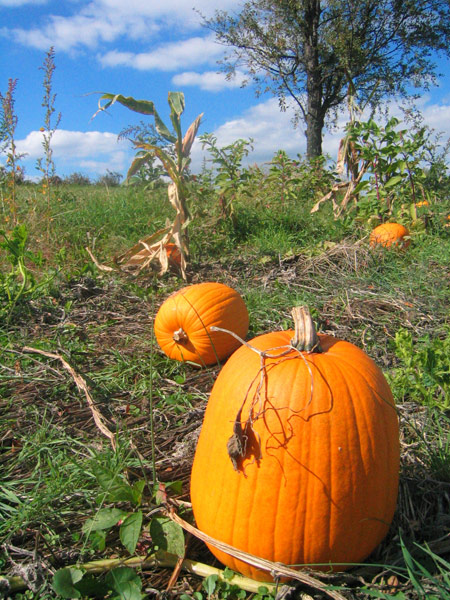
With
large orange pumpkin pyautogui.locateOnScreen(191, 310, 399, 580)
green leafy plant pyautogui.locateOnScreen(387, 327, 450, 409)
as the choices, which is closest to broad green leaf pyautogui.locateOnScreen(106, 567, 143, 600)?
large orange pumpkin pyautogui.locateOnScreen(191, 310, 399, 580)

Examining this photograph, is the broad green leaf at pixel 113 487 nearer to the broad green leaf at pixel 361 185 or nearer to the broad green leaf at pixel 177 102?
the broad green leaf at pixel 177 102

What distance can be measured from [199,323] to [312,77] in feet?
49.3

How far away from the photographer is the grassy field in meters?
1.34

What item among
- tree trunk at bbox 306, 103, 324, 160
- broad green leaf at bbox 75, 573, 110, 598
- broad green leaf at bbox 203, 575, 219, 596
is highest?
tree trunk at bbox 306, 103, 324, 160

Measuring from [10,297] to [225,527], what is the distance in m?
2.67

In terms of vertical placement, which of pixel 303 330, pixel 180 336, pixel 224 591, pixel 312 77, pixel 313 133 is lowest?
pixel 224 591

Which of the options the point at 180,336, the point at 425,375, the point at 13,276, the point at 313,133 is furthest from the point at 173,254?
the point at 313,133

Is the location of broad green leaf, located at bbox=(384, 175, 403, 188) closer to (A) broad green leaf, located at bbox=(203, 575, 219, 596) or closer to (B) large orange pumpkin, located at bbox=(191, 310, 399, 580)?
(B) large orange pumpkin, located at bbox=(191, 310, 399, 580)

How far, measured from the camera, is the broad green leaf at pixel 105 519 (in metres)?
1.41

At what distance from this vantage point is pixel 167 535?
1396mm

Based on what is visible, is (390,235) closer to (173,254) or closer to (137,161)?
(173,254)

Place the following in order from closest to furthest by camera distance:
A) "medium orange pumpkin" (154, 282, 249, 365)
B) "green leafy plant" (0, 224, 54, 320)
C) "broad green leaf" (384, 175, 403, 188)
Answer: "medium orange pumpkin" (154, 282, 249, 365) → "green leafy plant" (0, 224, 54, 320) → "broad green leaf" (384, 175, 403, 188)

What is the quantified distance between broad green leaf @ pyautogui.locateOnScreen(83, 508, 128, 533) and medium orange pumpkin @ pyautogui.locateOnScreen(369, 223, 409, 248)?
11.9 ft

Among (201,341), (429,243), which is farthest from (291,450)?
(429,243)
